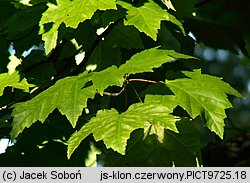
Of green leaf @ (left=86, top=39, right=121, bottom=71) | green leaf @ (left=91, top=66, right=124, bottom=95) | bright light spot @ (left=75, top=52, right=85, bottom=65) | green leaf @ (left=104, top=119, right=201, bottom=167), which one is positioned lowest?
green leaf @ (left=104, top=119, right=201, bottom=167)

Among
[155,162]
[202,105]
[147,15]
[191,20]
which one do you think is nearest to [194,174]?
[155,162]

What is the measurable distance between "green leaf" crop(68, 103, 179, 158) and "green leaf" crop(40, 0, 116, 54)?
0.85ft

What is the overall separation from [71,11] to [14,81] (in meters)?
0.31

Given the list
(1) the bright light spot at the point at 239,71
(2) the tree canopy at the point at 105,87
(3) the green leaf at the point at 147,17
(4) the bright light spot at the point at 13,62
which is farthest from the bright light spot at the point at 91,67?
(1) the bright light spot at the point at 239,71

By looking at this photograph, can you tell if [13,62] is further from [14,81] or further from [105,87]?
[105,87]

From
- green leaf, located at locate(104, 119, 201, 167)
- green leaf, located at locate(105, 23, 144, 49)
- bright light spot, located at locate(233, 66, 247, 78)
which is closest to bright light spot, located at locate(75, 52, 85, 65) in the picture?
green leaf, located at locate(105, 23, 144, 49)

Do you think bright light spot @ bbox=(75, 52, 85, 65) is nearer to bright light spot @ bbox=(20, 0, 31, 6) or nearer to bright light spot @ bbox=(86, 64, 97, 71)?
bright light spot @ bbox=(86, 64, 97, 71)

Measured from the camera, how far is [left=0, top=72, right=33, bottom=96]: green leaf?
1.49 metres

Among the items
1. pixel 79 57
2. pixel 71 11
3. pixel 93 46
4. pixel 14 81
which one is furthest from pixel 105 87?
pixel 79 57

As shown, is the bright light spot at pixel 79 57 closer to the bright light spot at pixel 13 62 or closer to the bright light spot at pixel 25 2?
the bright light spot at pixel 13 62

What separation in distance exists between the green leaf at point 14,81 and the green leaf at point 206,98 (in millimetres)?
435

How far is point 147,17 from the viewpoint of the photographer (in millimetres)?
1397

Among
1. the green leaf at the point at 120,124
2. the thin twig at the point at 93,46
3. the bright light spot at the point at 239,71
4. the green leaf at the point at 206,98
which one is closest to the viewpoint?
the green leaf at the point at 120,124

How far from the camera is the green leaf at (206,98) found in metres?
1.30
